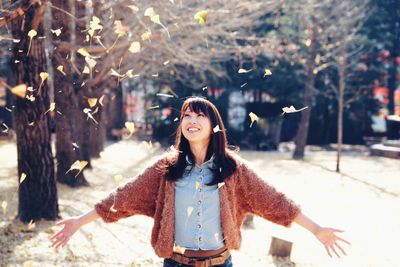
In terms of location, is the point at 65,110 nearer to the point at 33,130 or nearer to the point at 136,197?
the point at 33,130

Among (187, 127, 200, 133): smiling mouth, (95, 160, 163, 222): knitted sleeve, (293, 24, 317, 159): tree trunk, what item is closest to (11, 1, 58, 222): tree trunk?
(95, 160, 163, 222): knitted sleeve

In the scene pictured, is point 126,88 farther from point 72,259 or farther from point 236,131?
point 72,259

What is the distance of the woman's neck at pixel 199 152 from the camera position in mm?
3129

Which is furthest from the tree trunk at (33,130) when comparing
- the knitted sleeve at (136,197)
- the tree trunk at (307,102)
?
the tree trunk at (307,102)

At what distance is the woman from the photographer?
116 inches

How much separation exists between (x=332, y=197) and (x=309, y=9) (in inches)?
392

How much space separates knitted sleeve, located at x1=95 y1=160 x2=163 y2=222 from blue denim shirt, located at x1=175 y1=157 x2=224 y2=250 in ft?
0.64

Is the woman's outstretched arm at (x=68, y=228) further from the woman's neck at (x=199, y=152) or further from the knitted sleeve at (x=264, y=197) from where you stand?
the knitted sleeve at (x=264, y=197)

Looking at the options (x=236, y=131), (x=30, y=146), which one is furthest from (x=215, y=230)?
(x=236, y=131)

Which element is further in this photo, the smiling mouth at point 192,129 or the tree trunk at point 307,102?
the tree trunk at point 307,102

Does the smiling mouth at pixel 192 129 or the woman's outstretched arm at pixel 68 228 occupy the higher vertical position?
the smiling mouth at pixel 192 129

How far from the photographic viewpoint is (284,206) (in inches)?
123

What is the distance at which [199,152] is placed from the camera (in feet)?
10.3

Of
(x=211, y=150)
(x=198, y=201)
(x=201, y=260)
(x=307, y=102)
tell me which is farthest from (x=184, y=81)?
(x=201, y=260)
